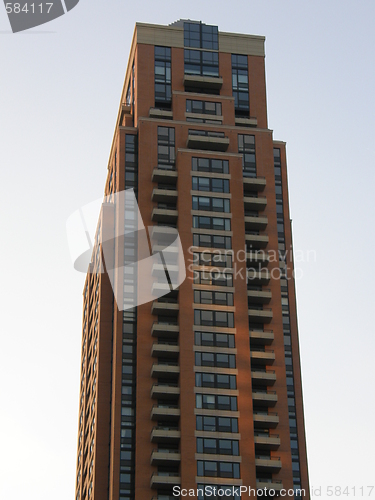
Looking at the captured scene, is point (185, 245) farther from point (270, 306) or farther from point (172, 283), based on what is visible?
point (270, 306)

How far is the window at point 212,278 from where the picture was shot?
115938 mm

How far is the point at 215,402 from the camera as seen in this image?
109 m

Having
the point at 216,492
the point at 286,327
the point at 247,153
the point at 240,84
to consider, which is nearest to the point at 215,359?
the point at 216,492

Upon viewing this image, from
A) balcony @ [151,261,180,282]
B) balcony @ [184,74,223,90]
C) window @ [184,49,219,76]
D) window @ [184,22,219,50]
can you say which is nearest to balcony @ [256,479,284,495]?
balcony @ [151,261,180,282]

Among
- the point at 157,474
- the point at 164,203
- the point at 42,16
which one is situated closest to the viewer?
the point at 42,16

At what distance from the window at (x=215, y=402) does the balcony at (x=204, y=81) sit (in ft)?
156

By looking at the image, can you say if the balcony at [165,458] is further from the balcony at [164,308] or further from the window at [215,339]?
the balcony at [164,308]

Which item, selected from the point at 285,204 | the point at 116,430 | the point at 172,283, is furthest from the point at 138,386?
the point at 285,204

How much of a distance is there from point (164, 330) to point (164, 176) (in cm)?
2182

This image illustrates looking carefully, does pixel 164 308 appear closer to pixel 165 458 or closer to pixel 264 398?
pixel 264 398

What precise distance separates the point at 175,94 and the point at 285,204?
2186 centimetres

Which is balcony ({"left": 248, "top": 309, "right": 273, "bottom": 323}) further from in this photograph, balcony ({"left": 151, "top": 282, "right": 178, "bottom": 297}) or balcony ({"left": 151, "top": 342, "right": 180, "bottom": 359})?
balcony ({"left": 151, "top": 342, "right": 180, "bottom": 359})

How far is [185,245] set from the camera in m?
118

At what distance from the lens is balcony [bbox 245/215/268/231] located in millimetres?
122500
